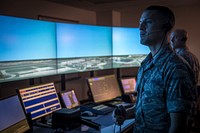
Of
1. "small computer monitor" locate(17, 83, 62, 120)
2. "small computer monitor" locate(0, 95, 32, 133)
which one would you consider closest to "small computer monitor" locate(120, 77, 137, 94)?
"small computer monitor" locate(17, 83, 62, 120)

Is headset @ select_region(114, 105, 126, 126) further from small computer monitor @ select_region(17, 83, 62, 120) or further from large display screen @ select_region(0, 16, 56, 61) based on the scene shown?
large display screen @ select_region(0, 16, 56, 61)

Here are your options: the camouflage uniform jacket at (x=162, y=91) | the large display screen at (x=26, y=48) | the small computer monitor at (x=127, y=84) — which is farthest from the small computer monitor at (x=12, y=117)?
the small computer monitor at (x=127, y=84)

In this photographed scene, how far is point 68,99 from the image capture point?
236 centimetres

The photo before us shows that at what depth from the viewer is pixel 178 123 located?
1090mm

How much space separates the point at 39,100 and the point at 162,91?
3.86 ft

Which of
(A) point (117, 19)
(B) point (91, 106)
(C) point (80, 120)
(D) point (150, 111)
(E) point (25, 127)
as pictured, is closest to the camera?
(D) point (150, 111)

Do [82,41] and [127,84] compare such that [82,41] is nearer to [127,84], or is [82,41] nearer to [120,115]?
[127,84]

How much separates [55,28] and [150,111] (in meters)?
1.60

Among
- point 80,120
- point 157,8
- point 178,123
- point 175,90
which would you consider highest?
point 157,8

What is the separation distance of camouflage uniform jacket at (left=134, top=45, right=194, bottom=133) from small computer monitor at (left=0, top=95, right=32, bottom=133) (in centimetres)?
81

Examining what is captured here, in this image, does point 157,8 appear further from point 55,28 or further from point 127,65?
point 127,65

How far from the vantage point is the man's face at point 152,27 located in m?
1.27

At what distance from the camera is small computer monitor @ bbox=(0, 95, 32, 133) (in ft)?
5.14

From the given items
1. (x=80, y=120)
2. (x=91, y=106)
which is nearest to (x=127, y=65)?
(x=91, y=106)
